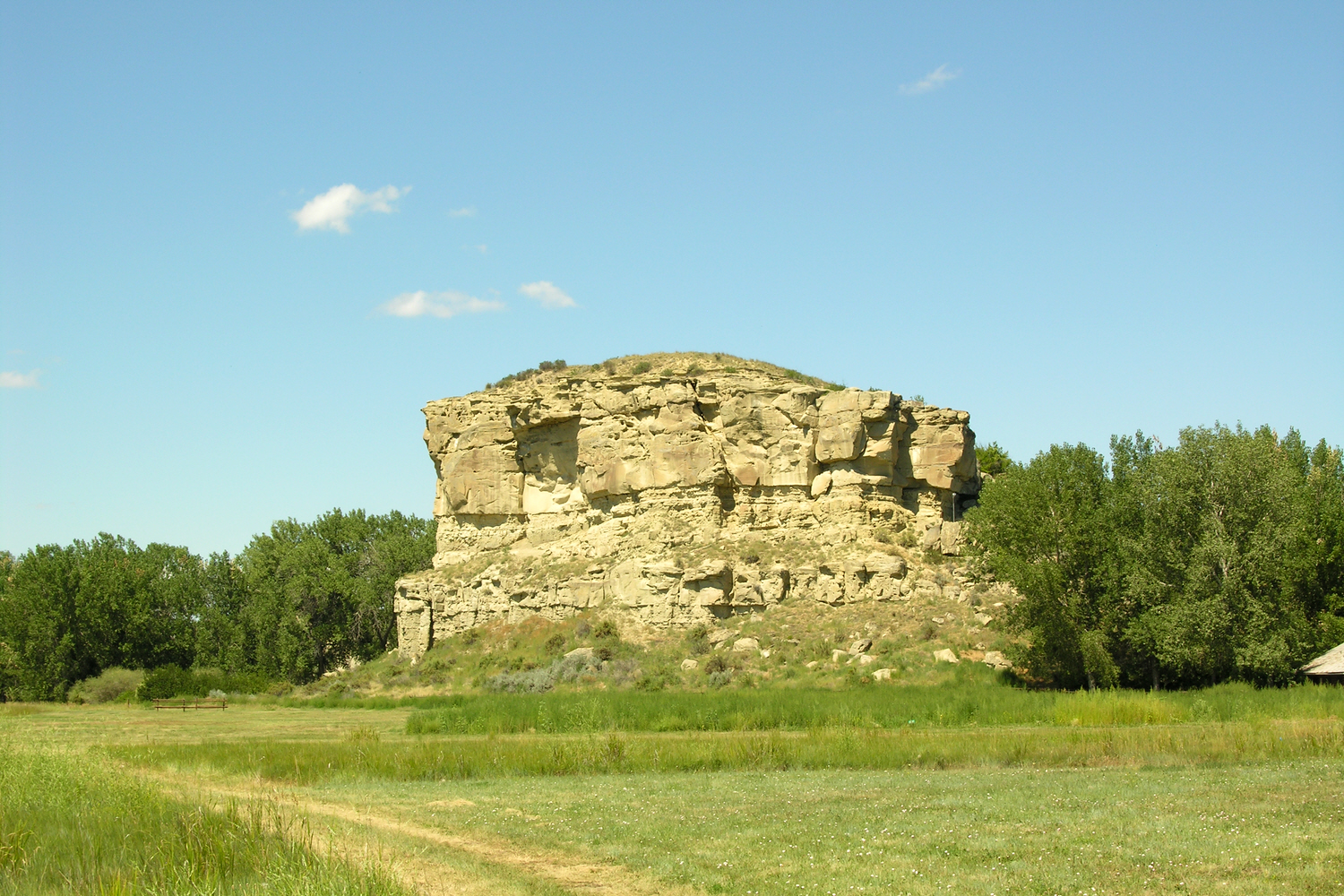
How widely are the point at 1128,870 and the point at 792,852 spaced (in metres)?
3.88

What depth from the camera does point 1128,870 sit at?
12.1m

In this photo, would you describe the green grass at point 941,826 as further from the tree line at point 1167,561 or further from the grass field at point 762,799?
the tree line at point 1167,561

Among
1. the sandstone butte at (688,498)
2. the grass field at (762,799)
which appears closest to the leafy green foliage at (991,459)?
the sandstone butte at (688,498)

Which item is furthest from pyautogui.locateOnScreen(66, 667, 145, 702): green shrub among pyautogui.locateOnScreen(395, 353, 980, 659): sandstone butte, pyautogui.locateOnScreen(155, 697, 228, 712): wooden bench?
pyautogui.locateOnScreen(395, 353, 980, 659): sandstone butte

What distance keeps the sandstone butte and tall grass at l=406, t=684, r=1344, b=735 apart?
46.5 feet

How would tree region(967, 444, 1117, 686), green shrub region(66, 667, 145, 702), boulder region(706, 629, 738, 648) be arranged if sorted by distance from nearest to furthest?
tree region(967, 444, 1117, 686) < boulder region(706, 629, 738, 648) < green shrub region(66, 667, 145, 702)

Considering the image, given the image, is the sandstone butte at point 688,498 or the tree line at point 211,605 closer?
the sandstone butte at point 688,498

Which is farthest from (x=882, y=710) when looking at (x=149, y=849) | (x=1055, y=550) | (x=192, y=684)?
(x=192, y=684)

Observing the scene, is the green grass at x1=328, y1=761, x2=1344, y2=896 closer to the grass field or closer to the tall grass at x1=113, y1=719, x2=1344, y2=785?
the grass field

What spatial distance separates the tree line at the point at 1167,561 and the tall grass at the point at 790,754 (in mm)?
10967

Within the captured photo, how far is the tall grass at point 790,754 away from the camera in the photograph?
22094 millimetres

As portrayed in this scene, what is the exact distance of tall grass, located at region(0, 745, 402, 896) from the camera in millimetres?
10906

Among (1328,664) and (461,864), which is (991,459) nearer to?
(1328,664)

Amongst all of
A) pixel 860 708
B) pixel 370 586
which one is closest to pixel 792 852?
pixel 860 708
